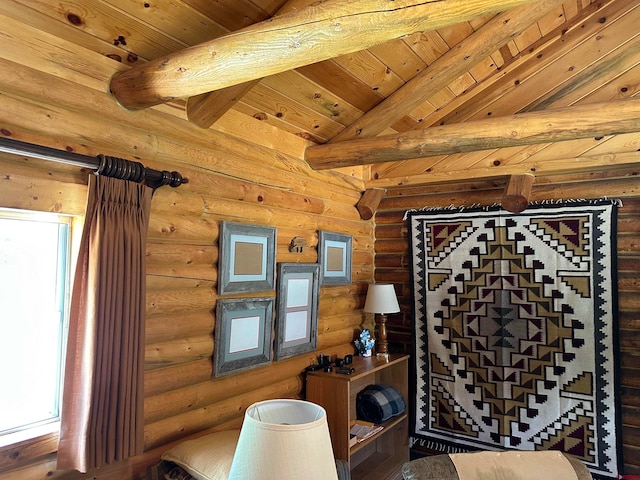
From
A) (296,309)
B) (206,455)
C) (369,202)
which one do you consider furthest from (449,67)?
(206,455)

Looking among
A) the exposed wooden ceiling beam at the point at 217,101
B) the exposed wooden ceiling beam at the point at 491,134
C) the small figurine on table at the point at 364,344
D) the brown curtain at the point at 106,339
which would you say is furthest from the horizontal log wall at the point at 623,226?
the brown curtain at the point at 106,339

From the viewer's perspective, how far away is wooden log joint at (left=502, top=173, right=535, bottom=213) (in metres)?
3.12

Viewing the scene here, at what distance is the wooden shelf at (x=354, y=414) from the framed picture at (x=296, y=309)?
241mm

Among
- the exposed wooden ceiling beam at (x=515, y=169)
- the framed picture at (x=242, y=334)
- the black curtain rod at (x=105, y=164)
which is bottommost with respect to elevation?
the framed picture at (x=242, y=334)

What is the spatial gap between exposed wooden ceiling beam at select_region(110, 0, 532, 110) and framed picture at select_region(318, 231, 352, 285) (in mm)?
1660

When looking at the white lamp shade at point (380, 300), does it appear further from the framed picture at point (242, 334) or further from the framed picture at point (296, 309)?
the framed picture at point (242, 334)

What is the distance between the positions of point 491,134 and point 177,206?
1.74 meters

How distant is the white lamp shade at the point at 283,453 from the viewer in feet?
4.04

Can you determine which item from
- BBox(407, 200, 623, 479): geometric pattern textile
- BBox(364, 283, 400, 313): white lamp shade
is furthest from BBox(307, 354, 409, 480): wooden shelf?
BBox(364, 283, 400, 313): white lamp shade

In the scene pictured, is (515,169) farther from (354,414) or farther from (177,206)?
(177,206)

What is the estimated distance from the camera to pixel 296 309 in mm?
2951

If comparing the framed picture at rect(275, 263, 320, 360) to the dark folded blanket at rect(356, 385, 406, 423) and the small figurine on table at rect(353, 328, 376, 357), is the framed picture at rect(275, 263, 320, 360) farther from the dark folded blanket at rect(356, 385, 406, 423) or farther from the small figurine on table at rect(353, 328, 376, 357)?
the dark folded blanket at rect(356, 385, 406, 423)

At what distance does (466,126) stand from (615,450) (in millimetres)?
2409

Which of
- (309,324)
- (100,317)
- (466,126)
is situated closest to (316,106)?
(466,126)
